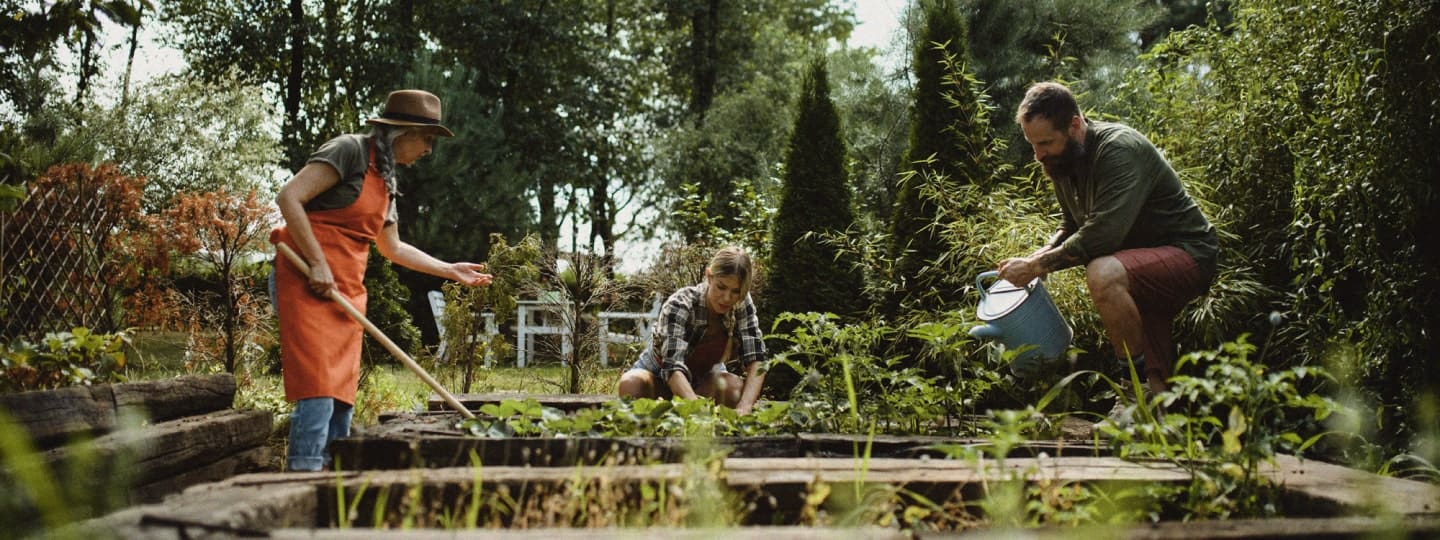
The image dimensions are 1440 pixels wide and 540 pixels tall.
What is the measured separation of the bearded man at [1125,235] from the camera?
10.5ft

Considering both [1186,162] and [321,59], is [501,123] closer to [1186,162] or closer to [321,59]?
Answer: [321,59]

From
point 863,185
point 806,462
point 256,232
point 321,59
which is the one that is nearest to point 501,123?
point 321,59

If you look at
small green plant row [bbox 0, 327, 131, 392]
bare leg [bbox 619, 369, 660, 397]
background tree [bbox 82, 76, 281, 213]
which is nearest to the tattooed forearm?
bare leg [bbox 619, 369, 660, 397]

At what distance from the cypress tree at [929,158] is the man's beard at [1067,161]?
237 centimetres

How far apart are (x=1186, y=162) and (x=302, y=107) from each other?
15.9 metres

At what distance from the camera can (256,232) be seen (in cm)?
601

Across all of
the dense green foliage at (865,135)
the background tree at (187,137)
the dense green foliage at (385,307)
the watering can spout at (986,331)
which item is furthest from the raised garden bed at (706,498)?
the background tree at (187,137)

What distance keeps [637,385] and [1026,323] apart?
5.23 ft

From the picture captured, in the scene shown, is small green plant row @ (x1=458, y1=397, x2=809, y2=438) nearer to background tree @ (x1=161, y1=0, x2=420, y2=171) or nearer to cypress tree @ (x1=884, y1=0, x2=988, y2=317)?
cypress tree @ (x1=884, y1=0, x2=988, y2=317)

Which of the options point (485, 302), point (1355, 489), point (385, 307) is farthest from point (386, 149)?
point (385, 307)

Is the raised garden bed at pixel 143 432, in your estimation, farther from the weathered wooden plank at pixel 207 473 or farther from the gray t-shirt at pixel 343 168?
the gray t-shirt at pixel 343 168

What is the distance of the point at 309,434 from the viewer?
2906 millimetres

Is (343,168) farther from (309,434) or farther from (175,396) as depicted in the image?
(175,396)

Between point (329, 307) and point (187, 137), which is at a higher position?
point (187, 137)
